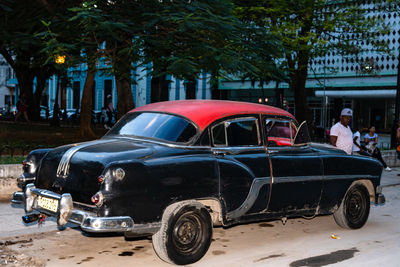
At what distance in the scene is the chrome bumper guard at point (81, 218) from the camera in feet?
16.6

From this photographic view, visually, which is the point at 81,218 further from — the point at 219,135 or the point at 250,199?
the point at 250,199

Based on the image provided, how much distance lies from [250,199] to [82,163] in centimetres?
201

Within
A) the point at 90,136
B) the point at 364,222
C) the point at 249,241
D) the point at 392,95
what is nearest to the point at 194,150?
the point at 249,241

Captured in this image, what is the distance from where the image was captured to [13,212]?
819 centimetres

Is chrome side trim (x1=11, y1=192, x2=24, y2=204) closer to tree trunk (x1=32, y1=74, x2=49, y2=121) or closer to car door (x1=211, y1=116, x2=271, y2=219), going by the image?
car door (x1=211, y1=116, x2=271, y2=219)

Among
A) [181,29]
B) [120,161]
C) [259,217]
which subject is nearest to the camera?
[120,161]

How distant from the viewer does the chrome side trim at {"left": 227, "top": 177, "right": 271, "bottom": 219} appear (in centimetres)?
616

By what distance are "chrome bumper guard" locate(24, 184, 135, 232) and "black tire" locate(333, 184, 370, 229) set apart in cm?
359

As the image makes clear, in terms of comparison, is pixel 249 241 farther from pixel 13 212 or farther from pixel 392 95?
pixel 392 95

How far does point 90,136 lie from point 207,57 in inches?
323

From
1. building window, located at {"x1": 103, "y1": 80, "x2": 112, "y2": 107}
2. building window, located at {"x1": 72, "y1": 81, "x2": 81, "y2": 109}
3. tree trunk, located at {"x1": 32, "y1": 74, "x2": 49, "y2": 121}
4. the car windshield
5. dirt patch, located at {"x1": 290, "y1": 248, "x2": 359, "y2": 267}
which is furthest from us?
building window, located at {"x1": 72, "y1": 81, "x2": 81, "y2": 109}

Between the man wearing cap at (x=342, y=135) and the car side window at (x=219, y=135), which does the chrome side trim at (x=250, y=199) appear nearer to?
the car side window at (x=219, y=135)

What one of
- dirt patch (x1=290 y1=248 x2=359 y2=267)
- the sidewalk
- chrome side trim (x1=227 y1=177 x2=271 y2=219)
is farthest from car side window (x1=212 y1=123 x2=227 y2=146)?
the sidewalk

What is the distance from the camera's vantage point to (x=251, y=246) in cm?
667
